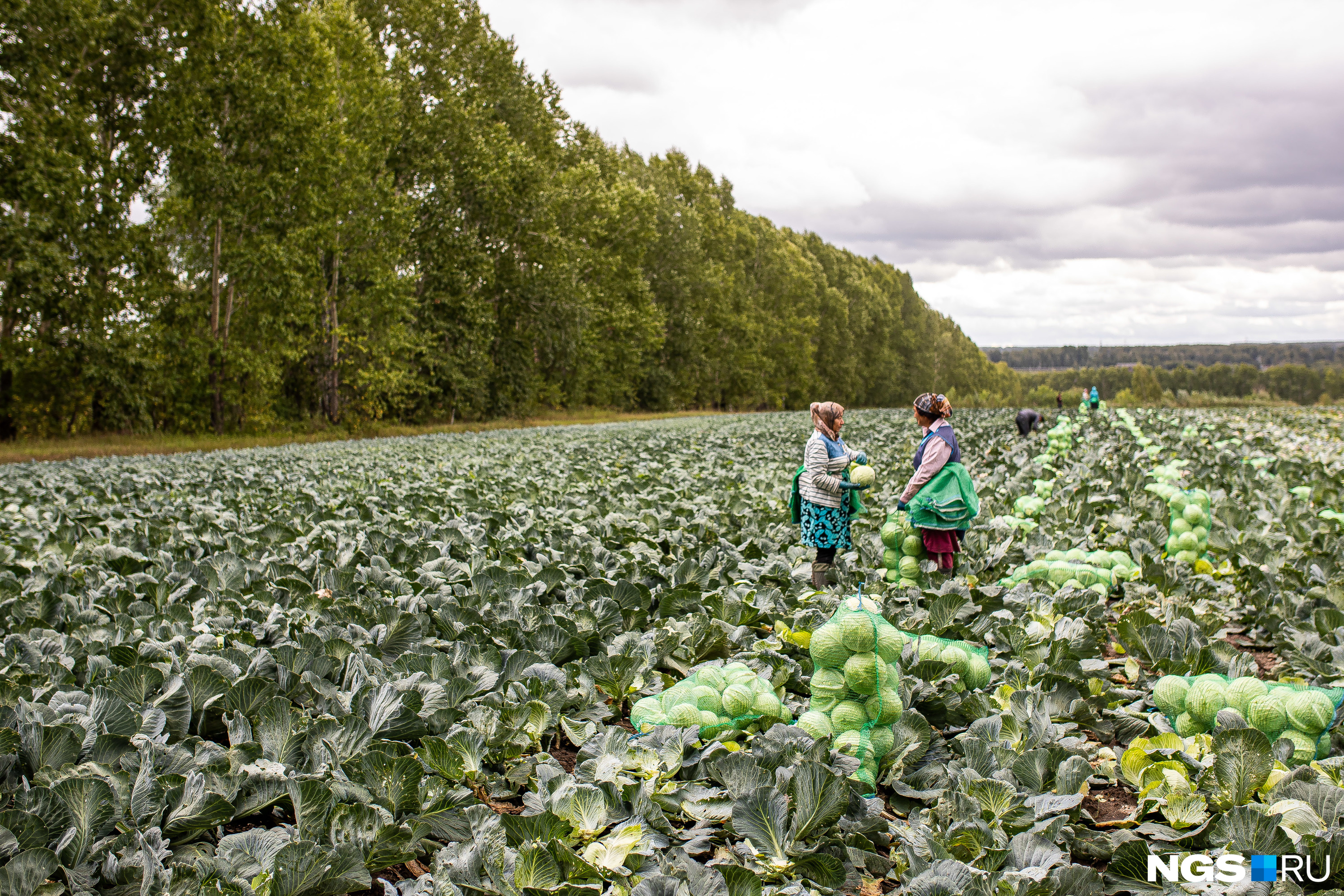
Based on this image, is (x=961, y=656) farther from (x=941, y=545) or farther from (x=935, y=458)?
(x=935, y=458)

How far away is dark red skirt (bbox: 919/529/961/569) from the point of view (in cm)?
582

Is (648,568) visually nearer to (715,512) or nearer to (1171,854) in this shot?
(715,512)

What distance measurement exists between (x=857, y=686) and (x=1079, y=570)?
3.53 m

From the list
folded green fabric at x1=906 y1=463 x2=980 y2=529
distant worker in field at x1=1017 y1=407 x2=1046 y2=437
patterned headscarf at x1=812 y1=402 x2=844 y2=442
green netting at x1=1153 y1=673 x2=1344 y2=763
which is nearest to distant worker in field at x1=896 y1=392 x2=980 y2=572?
folded green fabric at x1=906 y1=463 x2=980 y2=529

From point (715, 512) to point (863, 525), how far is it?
5.21ft

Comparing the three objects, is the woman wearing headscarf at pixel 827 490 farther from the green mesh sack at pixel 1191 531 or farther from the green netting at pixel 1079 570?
the green mesh sack at pixel 1191 531

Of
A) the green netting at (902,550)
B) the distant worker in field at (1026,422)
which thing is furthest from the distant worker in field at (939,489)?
the distant worker in field at (1026,422)

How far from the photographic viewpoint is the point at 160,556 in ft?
20.0

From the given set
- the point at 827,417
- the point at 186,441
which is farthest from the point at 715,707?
the point at 186,441

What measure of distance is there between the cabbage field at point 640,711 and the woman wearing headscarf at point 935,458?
0.21 metres

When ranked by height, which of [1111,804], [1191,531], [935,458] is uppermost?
[935,458]

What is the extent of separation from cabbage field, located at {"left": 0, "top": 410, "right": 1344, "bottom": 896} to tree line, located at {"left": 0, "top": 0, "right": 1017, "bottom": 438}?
789 inches

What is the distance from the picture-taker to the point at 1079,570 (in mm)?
5770

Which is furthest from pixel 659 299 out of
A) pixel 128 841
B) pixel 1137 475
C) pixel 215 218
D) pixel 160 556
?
pixel 128 841
